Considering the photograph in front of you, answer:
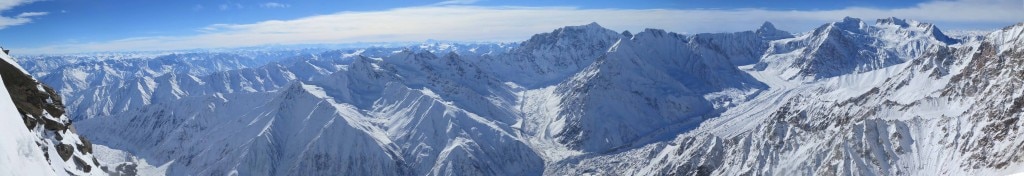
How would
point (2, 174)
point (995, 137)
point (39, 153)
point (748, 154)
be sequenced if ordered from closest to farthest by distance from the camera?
point (2, 174) < point (39, 153) < point (995, 137) < point (748, 154)

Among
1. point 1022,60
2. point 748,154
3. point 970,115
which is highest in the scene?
point 1022,60

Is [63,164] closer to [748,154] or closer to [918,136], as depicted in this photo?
[748,154]

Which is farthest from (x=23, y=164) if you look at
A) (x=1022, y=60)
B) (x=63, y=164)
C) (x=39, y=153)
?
(x=1022, y=60)

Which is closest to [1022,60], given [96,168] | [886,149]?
[886,149]

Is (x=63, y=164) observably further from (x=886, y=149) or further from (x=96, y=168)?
(x=886, y=149)

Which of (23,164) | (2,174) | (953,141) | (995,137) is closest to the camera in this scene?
(2,174)

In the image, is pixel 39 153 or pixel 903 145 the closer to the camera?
pixel 39 153

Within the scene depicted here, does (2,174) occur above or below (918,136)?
Answer: above
